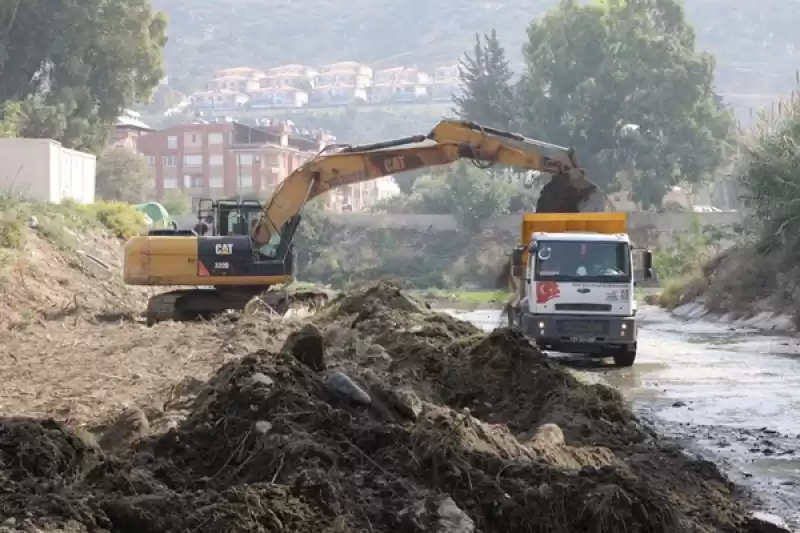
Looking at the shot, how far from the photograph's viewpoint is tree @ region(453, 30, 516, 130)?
332 ft

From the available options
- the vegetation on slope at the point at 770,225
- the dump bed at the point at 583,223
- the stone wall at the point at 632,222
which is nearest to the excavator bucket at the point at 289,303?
the dump bed at the point at 583,223

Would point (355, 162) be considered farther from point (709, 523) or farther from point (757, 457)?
point (709, 523)

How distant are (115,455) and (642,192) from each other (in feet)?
Result: 255

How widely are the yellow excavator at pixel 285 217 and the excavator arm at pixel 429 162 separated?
0.02m

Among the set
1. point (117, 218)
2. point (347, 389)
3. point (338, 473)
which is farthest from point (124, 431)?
point (117, 218)

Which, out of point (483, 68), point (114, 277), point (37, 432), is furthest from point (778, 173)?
point (483, 68)

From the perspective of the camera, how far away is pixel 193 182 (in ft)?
466

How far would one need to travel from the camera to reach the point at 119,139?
424 ft

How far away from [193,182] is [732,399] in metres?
128

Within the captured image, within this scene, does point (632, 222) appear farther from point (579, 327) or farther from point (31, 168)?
point (579, 327)

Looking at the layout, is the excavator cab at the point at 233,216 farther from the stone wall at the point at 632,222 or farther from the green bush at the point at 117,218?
the stone wall at the point at 632,222

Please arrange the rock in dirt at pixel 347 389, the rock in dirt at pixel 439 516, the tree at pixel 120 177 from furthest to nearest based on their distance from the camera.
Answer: the tree at pixel 120 177, the rock in dirt at pixel 347 389, the rock in dirt at pixel 439 516

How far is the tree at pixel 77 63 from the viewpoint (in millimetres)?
58438

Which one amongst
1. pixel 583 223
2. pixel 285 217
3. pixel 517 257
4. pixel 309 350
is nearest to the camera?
pixel 309 350
